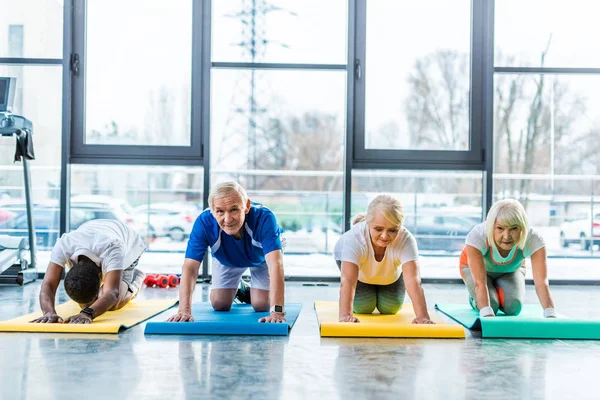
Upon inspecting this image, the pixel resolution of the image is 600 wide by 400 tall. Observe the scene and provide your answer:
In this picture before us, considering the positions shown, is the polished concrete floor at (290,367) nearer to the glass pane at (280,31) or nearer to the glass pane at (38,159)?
the glass pane at (38,159)

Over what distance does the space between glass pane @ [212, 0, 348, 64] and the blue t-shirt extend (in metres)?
2.43

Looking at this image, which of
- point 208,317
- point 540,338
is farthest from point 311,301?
point 540,338

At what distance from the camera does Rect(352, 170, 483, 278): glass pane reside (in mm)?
Answer: 5715

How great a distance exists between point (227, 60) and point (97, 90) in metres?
1.06

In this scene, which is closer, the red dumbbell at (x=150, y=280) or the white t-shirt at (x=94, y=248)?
the white t-shirt at (x=94, y=248)

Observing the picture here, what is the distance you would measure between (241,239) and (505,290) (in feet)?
4.53

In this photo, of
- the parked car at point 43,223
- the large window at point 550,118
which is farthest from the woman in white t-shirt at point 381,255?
the parked car at point 43,223

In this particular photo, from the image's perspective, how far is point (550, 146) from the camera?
561 centimetres

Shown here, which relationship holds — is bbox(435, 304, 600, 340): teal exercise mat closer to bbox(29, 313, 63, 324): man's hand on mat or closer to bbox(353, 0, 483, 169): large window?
bbox(29, 313, 63, 324): man's hand on mat

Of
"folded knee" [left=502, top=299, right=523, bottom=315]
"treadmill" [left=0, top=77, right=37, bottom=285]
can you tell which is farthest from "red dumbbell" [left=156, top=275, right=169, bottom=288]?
"folded knee" [left=502, top=299, right=523, bottom=315]

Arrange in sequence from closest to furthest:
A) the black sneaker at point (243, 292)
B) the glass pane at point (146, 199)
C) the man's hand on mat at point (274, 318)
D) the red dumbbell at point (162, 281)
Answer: the man's hand on mat at point (274, 318) → the black sneaker at point (243, 292) → the red dumbbell at point (162, 281) → the glass pane at point (146, 199)

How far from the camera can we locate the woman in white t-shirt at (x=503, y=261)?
3246 millimetres

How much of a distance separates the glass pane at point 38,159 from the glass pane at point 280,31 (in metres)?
1.35

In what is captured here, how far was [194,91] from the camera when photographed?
540 centimetres
